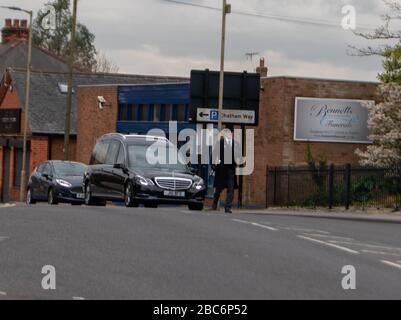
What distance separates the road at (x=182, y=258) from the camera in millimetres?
12336

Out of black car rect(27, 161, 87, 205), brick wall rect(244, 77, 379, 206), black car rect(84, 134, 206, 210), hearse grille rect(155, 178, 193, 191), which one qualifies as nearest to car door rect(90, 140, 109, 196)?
→ black car rect(84, 134, 206, 210)

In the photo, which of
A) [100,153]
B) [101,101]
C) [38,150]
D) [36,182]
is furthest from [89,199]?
[38,150]

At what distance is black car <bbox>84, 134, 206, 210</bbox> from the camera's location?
27938mm

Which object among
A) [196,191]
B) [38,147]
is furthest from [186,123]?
[196,191]

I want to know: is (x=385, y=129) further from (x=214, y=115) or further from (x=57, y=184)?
(x=57, y=184)

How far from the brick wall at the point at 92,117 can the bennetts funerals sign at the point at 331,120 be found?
13.7 metres

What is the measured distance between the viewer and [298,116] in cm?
4669

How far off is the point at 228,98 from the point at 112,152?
13.4 meters

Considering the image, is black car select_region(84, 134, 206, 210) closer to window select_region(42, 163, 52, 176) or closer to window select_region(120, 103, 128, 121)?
window select_region(42, 163, 52, 176)

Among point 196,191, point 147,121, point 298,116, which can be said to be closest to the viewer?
point 196,191

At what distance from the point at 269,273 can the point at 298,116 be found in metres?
33.2

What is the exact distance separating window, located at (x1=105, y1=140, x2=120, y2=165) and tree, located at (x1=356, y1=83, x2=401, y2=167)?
1449 cm

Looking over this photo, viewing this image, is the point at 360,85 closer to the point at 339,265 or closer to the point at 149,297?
the point at 339,265

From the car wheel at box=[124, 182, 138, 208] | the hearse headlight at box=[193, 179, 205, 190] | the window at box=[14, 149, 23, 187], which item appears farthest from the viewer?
the window at box=[14, 149, 23, 187]
